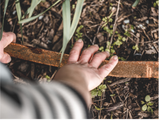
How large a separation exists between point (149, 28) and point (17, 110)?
100 centimetres

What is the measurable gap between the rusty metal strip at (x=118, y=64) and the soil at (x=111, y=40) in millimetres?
155

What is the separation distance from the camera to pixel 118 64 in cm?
81

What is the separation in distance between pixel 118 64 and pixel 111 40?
9.6 inches

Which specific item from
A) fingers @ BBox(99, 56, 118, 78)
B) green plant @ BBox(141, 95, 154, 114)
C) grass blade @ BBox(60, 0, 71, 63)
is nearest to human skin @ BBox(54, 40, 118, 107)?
fingers @ BBox(99, 56, 118, 78)

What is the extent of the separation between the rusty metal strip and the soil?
15 centimetres

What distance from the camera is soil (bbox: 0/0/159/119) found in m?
0.95

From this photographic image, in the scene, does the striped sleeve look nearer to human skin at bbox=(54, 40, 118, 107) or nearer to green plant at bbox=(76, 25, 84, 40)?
human skin at bbox=(54, 40, 118, 107)

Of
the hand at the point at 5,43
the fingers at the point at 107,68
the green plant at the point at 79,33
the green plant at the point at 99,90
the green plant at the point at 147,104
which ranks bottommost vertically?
the green plant at the point at 147,104

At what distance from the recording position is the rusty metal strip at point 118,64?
781mm

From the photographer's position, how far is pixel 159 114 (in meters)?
0.91

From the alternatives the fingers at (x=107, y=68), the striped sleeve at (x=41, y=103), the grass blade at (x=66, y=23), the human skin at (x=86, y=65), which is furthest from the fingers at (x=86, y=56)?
the striped sleeve at (x=41, y=103)

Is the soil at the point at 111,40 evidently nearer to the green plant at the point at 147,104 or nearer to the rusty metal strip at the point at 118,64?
the green plant at the point at 147,104

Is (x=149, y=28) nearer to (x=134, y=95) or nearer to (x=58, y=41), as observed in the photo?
(x=134, y=95)

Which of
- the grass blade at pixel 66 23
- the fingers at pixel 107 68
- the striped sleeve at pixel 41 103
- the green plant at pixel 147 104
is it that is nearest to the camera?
the striped sleeve at pixel 41 103
